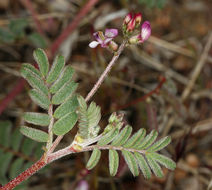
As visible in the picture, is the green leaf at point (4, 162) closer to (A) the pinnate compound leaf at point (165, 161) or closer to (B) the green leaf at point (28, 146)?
(B) the green leaf at point (28, 146)

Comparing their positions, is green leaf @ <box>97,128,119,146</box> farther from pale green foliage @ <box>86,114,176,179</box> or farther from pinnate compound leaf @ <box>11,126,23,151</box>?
pinnate compound leaf @ <box>11,126,23,151</box>

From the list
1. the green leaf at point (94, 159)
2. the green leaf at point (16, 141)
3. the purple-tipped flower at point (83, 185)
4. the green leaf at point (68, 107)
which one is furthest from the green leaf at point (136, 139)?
the green leaf at point (16, 141)

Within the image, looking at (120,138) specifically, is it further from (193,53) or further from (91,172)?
(193,53)

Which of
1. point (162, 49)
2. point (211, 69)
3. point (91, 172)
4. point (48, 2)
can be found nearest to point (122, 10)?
point (162, 49)

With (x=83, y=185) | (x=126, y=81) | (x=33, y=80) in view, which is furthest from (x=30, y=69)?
(x=126, y=81)

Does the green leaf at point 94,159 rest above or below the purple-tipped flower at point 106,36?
below

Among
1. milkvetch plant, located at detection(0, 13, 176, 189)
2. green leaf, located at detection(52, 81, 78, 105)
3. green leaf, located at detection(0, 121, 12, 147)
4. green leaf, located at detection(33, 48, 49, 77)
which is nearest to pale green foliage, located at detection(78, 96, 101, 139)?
milkvetch plant, located at detection(0, 13, 176, 189)

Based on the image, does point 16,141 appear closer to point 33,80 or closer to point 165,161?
point 33,80
